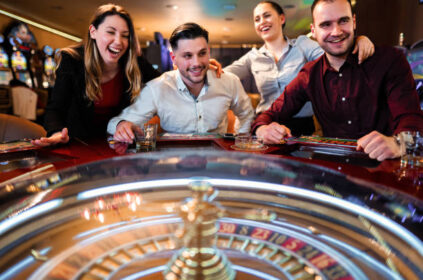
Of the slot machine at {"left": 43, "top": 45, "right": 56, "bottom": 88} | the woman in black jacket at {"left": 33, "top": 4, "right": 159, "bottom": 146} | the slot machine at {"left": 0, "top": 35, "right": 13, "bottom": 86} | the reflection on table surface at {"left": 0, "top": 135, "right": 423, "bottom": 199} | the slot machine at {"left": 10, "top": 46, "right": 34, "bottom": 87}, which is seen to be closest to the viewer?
the reflection on table surface at {"left": 0, "top": 135, "right": 423, "bottom": 199}

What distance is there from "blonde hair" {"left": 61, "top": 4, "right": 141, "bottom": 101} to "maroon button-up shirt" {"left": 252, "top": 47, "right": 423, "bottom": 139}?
0.84 metres

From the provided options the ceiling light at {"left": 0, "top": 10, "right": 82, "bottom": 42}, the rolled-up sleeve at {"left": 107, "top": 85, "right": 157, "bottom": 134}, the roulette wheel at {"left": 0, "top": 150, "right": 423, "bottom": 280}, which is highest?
the ceiling light at {"left": 0, "top": 10, "right": 82, "bottom": 42}

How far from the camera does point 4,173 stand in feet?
2.69

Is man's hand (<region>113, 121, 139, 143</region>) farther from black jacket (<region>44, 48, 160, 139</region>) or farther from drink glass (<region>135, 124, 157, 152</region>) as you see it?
black jacket (<region>44, 48, 160, 139</region>)

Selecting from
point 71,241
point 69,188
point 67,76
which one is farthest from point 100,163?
point 67,76

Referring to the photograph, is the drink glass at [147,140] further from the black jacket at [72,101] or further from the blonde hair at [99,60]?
the blonde hair at [99,60]

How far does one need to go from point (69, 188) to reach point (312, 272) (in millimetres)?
502

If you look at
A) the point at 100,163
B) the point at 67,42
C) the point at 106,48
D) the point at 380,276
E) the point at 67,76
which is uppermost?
the point at 67,42

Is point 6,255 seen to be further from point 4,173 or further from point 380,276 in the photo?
point 380,276

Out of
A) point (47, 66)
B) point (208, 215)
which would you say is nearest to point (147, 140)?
point (208, 215)

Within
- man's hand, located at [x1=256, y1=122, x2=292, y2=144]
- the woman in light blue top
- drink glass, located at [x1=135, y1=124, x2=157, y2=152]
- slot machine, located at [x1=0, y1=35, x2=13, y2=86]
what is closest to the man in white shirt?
the woman in light blue top

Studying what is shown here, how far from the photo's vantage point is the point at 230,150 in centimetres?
114

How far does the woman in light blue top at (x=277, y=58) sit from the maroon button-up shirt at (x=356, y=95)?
2.25ft

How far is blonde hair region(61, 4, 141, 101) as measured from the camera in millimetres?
1929
